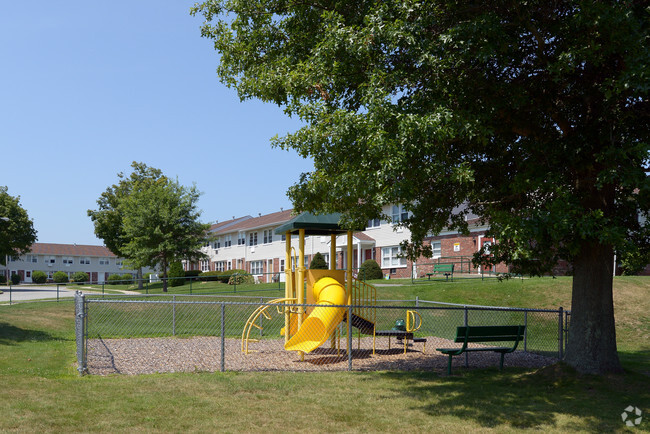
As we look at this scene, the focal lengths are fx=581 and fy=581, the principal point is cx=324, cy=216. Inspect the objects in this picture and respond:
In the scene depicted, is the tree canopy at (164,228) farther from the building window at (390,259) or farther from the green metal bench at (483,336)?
the green metal bench at (483,336)

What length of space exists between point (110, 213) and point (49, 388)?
4821cm

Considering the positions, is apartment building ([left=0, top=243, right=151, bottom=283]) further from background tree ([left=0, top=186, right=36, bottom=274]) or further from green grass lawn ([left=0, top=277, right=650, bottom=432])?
green grass lawn ([left=0, top=277, right=650, bottom=432])

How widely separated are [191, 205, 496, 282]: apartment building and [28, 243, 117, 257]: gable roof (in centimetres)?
3393

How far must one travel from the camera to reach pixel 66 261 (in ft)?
303

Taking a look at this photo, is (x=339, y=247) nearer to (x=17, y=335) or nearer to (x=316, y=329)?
(x=17, y=335)

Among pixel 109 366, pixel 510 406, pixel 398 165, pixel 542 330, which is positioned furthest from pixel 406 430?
pixel 542 330

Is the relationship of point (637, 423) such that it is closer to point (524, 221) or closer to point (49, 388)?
point (524, 221)

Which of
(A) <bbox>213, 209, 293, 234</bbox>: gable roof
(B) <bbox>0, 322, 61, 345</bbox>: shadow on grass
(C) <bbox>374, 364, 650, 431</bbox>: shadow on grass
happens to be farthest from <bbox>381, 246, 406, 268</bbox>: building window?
(C) <bbox>374, 364, 650, 431</bbox>: shadow on grass

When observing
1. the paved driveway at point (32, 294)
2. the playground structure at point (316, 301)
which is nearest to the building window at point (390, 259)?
the paved driveway at point (32, 294)

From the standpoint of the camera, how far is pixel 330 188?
1016cm

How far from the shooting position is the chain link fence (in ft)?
38.0

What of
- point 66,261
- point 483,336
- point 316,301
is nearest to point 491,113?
point 483,336

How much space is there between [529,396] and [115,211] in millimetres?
50923

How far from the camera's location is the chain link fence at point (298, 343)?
1159 centimetres
